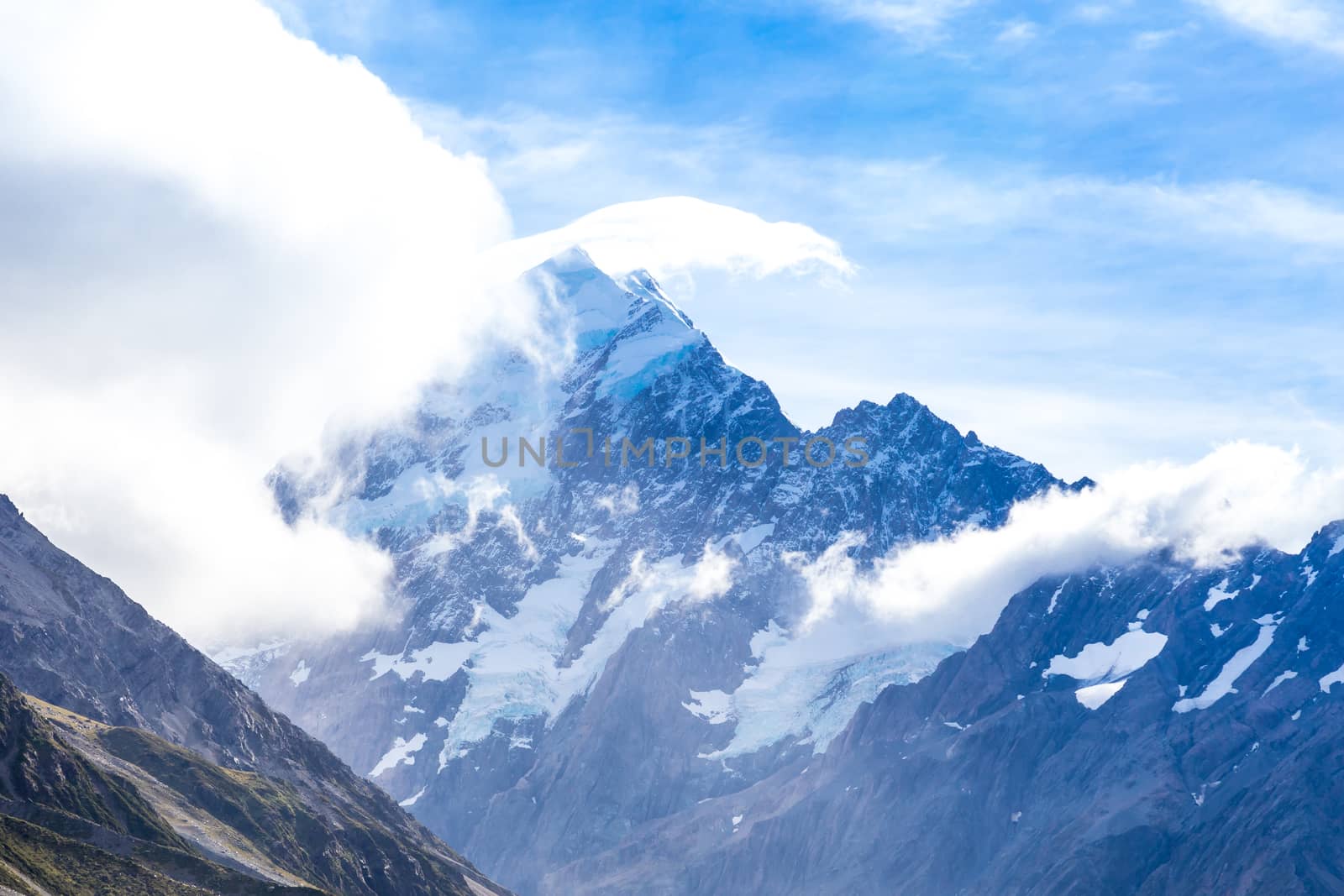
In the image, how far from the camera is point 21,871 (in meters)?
197
